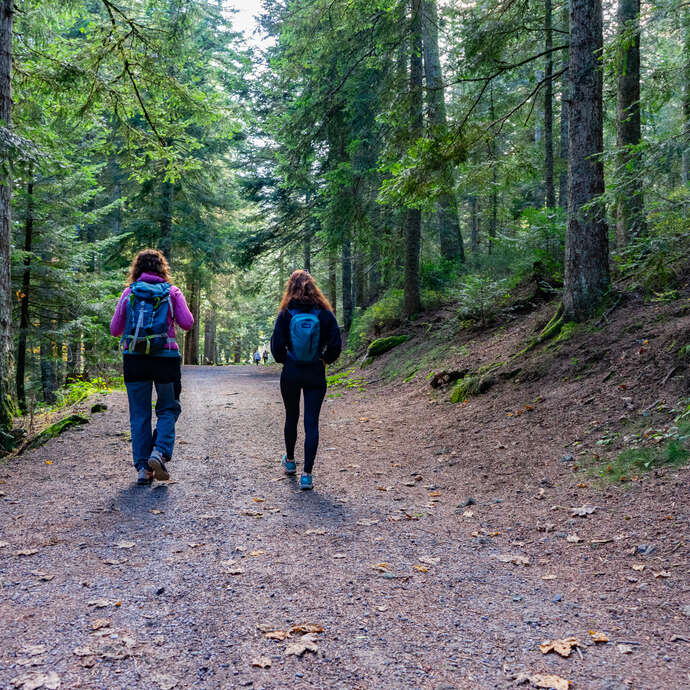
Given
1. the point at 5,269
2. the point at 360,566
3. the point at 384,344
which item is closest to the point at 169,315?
the point at 360,566

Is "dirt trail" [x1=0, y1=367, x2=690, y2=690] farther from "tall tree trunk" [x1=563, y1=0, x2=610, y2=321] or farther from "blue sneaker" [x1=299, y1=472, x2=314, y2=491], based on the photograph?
"tall tree trunk" [x1=563, y1=0, x2=610, y2=321]

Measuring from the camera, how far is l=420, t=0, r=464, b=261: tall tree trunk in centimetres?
1040

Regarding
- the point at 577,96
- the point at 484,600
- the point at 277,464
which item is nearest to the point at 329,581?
the point at 484,600

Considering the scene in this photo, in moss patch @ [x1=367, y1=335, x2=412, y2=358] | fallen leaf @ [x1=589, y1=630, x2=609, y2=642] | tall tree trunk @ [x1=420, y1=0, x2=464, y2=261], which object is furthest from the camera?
moss patch @ [x1=367, y1=335, x2=412, y2=358]

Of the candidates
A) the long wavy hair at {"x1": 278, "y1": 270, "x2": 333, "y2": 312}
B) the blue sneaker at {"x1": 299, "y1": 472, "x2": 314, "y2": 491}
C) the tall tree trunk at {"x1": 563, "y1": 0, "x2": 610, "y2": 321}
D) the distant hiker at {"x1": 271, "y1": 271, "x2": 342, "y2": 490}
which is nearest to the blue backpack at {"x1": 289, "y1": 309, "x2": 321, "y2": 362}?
the distant hiker at {"x1": 271, "y1": 271, "x2": 342, "y2": 490}

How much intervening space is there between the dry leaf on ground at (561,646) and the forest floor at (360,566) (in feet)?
0.10

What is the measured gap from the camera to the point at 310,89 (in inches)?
507

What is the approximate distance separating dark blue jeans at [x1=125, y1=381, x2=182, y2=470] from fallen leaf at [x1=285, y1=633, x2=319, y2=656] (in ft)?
10.6

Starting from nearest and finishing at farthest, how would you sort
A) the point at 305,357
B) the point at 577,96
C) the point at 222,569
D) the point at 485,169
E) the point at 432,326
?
the point at 222,569, the point at 305,357, the point at 577,96, the point at 485,169, the point at 432,326

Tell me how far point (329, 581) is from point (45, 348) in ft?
45.9

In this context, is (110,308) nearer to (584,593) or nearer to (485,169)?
(485,169)

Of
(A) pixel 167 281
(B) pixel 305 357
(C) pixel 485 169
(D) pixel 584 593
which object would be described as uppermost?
(C) pixel 485 169

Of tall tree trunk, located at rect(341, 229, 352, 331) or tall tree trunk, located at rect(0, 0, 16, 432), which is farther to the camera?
tall tree trunk, located at rect(341, 229, 352, 331)

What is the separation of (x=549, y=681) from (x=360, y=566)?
1533 mm
